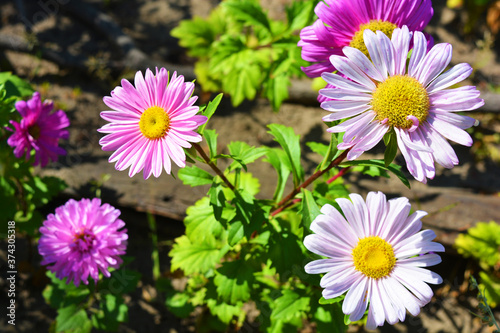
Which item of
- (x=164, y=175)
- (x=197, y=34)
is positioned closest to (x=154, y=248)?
(x=164, y=175)

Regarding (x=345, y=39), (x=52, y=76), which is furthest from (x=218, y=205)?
(x=52, y=76)

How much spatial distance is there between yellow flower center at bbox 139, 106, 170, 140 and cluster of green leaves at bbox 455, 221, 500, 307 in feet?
7.39

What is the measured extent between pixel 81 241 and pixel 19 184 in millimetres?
641

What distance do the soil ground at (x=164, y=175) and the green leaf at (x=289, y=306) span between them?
97 cm

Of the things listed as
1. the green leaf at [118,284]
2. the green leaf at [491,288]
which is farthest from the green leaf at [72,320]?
the green leaf at [491,288]

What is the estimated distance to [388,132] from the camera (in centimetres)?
128

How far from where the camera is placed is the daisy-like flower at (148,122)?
1351 mm

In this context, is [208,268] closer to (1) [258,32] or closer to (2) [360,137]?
(2) [360,137]

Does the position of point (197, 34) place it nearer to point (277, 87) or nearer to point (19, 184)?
point (277, 87)

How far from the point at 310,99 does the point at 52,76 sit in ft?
8.14

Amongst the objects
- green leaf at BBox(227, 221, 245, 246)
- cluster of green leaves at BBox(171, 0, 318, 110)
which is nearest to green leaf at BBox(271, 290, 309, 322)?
green leaf at BBox(227, 221, 245, 246)

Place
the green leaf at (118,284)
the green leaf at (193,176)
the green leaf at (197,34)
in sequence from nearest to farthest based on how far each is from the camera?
the green leaf at (193,176), the green leaf at (118,284), the green leaf at (197,34)

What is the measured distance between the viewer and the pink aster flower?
202 centimetres

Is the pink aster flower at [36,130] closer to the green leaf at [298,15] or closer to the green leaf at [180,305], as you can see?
the green leaf at [180,305]
